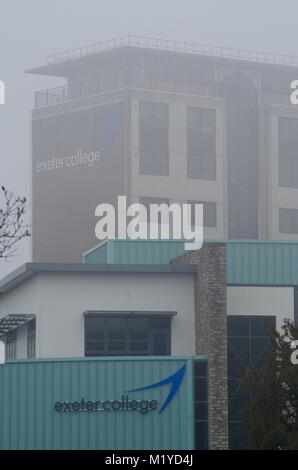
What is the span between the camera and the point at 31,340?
1939 inches

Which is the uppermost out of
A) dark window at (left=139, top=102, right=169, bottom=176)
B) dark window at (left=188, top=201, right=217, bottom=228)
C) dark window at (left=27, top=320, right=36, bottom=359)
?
dark window at (left=139, top=102, right=169, bottom=176)

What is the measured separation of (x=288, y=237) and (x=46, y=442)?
67.4 metres

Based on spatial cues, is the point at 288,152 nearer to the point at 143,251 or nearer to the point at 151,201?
the point at 151,201

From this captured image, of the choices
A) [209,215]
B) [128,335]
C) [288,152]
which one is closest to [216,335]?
[128,335]

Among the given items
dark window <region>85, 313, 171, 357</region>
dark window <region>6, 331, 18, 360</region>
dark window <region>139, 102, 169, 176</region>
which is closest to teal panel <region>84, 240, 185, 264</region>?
dark window <region>85, 313, 171, 357</region>

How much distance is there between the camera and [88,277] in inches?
1891

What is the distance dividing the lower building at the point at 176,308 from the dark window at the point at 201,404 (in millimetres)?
172

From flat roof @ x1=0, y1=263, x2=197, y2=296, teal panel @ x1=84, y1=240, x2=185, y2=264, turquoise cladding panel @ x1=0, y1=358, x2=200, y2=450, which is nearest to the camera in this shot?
turquoise cladding panel @ x1=0, y1=358, x2=200, y2=450

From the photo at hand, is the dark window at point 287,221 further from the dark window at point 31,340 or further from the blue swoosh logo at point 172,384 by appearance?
the blue swoosh logo at point 172,384

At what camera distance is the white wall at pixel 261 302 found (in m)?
48.2

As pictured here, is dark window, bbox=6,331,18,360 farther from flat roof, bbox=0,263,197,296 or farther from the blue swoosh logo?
the blue swoosh logo

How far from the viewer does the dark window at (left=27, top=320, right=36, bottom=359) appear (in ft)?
160

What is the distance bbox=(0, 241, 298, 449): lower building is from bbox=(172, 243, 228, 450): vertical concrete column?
0.03 metres

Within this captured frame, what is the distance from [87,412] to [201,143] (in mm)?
62027
